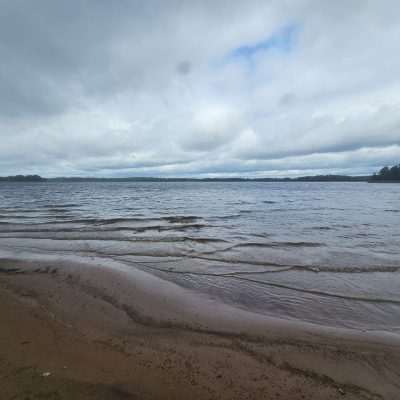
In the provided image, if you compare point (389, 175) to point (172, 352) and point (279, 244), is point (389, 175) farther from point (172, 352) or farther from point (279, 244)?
point (172, 352)

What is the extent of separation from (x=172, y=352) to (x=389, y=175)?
6904 inches

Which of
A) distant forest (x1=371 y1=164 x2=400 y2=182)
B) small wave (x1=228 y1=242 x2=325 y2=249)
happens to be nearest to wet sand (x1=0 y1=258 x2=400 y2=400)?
small wave (x1=228 y1=242 x2=325 y2=249)

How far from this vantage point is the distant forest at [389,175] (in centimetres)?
13345

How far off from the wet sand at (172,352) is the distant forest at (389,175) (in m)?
169

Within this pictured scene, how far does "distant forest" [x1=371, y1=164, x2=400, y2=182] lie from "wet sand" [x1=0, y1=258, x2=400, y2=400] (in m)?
169

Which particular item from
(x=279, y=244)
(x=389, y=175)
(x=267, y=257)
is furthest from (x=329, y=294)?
(x=389, y=175)

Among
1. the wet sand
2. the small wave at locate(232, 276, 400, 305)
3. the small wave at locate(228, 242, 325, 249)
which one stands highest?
the wet sand

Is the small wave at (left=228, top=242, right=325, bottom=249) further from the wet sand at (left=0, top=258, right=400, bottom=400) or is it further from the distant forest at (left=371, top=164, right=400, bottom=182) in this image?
the distant forest at (left=371, top=164, right=400, bottom=182)

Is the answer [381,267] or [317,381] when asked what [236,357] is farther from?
[381,267]

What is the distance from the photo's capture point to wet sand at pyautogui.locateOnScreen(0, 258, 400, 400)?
2984mm

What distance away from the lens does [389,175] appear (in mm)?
137500

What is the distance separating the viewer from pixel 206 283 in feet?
22.7

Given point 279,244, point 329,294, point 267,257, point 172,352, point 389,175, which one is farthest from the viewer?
point 389,175

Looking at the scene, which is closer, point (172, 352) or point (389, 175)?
point (172, 352)
